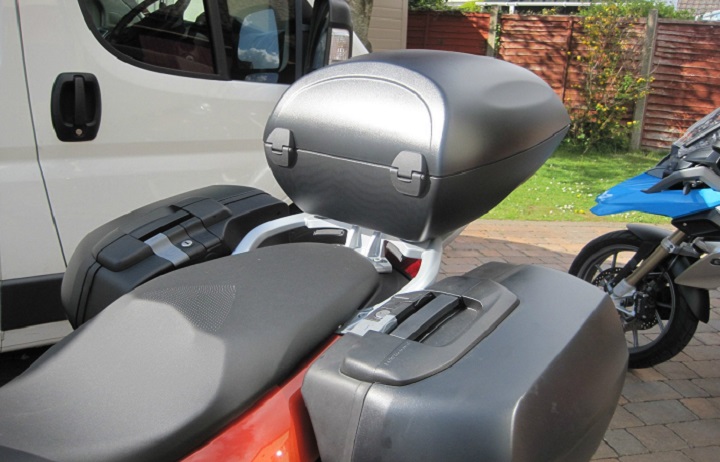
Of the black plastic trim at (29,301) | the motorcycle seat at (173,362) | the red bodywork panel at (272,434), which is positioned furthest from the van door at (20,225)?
the red bodywork panel at (272,434)

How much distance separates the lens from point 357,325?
1192mm

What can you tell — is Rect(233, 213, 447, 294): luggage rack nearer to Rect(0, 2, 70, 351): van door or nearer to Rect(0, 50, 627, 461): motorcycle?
Rect(0, 50, 627, 461): motorcycle

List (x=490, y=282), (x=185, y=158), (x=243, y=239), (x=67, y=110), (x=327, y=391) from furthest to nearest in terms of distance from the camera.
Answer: (x=185, y=158), (x=67, y=110), (x=243, y=239), (x=490, y=282), (x=327, y=391)

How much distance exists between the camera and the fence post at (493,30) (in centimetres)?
1089

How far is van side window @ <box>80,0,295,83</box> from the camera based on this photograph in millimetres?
2631

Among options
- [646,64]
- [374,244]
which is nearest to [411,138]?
[374,244]

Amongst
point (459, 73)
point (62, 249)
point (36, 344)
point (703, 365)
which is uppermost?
point (459, 73)

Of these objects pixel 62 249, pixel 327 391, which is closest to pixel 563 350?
pixel 327 391

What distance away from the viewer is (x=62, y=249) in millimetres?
2502

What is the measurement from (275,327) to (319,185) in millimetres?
581

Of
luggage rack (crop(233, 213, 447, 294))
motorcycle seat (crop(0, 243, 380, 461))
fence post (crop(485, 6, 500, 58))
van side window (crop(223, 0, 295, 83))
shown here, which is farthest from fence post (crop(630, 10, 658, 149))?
motorcycle seat (crop(0, 243, 380, 461))

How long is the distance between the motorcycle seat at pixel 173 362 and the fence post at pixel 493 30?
10384mm

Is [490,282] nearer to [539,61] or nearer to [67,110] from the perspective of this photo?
[67,110]

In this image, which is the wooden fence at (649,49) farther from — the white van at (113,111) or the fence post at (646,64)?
the white van at (113,111)
